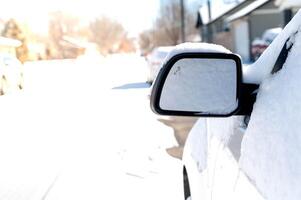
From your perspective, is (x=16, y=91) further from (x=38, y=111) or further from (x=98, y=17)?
(x=98, y=17)

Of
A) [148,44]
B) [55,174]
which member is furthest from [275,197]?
[148,44]

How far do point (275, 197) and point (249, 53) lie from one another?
112ft

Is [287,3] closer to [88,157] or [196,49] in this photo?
[88,157]

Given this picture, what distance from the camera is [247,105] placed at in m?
1.90

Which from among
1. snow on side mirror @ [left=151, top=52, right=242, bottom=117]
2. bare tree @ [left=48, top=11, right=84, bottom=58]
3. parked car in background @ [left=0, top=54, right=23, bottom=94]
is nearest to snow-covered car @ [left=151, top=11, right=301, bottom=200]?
snow on side mirror @ [left=151, top=52, right=242, bottom=117]

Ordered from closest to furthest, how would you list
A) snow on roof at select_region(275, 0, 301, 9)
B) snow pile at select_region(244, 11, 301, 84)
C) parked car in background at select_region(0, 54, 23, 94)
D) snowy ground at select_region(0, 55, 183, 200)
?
snow pile at select_region(244, 11, 301, 84) → snowy ground at select_region(0, 55, 183, 200) → snow on roof at select_region(275, 0, 301, 9) → parked car in background at select_region(0, 54, 23, 94)

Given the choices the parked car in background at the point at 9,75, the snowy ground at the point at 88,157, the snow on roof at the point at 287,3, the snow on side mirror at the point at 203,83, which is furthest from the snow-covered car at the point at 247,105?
the parked car in background at the point at 9,75

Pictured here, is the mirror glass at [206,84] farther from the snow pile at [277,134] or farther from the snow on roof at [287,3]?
the snow on roof at [287,3]

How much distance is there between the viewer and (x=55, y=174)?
6.02 metres

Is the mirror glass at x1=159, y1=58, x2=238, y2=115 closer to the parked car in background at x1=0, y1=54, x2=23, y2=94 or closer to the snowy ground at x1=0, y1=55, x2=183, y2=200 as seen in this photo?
the snowy ground at x1=0, y1=55, x2=183, y2=200

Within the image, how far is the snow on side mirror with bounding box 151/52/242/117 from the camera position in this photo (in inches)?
73.5

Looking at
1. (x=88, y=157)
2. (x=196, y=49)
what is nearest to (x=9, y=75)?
(x=88, y=157)

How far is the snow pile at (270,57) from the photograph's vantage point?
6.08ft

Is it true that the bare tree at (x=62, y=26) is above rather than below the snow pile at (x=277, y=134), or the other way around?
below
